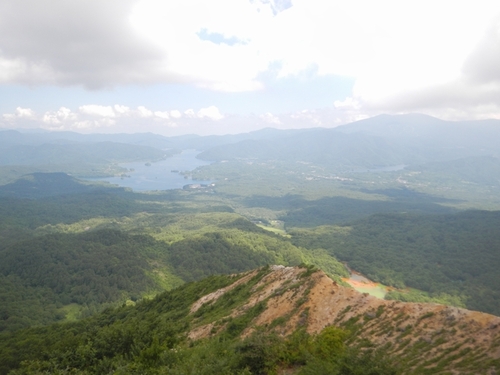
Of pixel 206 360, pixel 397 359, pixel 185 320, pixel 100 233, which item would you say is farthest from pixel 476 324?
pixel 100 233

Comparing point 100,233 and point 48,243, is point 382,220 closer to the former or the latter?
point 100,233

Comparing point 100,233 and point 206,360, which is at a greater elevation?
point 206,360

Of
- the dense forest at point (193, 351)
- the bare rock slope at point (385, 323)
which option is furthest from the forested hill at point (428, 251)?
the dense forest at point (193, 351)

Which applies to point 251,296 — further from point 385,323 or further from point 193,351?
point 385,323

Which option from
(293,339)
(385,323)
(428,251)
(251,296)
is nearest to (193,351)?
(293,339)

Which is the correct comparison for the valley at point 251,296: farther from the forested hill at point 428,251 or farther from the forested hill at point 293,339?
the forested hill at point 428,251

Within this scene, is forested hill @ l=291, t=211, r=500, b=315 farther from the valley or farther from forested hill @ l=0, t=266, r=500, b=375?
forested hill @ l=0, t=266, r=500, b=375
